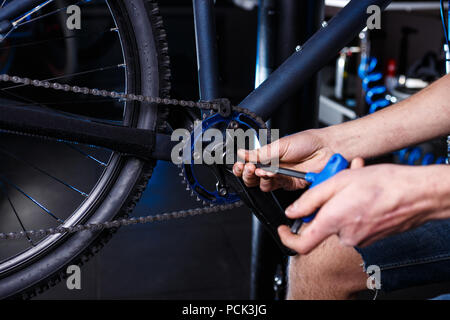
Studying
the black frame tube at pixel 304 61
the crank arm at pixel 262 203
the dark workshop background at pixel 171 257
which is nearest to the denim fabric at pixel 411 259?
the crank arm at pixel 262 203

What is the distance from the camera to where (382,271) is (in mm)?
677

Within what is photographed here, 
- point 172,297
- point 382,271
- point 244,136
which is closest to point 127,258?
point 172,297

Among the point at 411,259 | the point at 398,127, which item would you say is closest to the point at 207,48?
the point at 398,127

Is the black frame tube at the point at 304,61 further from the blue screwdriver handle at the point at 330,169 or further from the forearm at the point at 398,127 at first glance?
the blue screwdriver handle at the point at 330,169

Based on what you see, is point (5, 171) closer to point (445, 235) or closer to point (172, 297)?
point (172, 297)

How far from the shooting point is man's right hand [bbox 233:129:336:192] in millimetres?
700

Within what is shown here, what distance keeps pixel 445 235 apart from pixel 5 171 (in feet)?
5.73

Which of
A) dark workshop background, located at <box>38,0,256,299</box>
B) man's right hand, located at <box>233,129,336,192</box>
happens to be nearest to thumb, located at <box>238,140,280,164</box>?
man's right hand, located at <box>233,129,336,192</box>

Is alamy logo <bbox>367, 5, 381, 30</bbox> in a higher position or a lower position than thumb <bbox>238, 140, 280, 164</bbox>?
higher

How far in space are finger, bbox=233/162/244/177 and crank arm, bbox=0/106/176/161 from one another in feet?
0.46

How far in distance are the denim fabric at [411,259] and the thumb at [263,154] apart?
7.3 inches

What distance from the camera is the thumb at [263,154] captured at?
0.70 metres

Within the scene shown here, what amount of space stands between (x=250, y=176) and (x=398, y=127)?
0.27 metres

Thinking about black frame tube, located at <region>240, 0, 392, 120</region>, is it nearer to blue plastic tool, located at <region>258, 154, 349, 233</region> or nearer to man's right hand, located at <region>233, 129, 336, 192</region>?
man's right hand, located at <region>233, 129, 336, 192</region>
